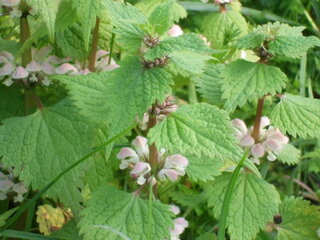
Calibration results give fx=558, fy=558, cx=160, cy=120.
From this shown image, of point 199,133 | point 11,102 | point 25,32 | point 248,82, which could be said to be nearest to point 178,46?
point 199,133

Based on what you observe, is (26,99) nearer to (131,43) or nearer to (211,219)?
(131,43)

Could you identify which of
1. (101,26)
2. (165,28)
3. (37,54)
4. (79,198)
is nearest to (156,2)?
(101,26)

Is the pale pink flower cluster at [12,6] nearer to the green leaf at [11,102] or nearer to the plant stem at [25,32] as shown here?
the plant stem at [25,32]

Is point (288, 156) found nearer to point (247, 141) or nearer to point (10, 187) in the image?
point (247, 141)

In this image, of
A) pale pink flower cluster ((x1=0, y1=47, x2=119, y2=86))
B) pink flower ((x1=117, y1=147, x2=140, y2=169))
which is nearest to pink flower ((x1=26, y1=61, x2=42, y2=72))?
pale pink flower cluster ((x1=0, y1=47, x2=119, y2=86))

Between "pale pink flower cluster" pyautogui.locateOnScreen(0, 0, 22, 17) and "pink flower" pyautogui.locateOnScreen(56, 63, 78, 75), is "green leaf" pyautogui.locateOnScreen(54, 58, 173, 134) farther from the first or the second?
"pale pink flower cluster" pyautogui.locateOnScreen(0, 0, 22, 17)

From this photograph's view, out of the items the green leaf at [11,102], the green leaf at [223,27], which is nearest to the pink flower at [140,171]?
the green leaf at [11,102]
